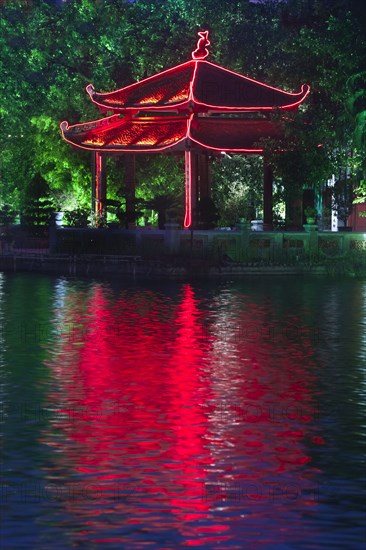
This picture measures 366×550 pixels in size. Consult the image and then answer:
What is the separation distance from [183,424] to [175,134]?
1496 inches

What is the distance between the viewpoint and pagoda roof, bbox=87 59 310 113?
49812mm

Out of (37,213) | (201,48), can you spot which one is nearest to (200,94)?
(201,48)

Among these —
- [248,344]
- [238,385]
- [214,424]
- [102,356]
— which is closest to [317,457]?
[214,424]

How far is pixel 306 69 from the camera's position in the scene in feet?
172

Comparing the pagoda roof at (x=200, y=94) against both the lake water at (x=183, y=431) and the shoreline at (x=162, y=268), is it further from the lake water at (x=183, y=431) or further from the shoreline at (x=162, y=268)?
the lake water at (x=183, y=431)

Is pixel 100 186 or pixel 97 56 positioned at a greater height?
pixel 97 56

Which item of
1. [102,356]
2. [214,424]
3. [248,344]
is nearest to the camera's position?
[214,424]

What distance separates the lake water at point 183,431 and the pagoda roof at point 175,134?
23463 mm

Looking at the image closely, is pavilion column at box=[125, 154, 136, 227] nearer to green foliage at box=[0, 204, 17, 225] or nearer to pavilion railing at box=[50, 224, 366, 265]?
pavilion railing at box=[50, 224, 366, 265]

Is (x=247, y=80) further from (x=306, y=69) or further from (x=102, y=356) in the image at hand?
(x=102, y=356)

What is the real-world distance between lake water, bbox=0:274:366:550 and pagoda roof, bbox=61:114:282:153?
2346 centimetres

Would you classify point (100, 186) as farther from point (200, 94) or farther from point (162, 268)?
point (162, 268)

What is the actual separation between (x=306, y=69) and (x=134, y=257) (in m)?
11.9

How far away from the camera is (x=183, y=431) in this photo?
13.0m
